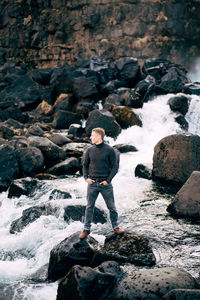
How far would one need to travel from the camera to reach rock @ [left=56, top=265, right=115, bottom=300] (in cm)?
479

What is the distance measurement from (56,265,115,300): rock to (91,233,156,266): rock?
2.42ft

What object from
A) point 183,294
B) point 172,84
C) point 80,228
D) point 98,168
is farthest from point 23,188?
point 172,84

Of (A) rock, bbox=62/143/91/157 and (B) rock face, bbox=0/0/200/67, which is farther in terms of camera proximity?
(B) rock face, bbox=0/0/200/67

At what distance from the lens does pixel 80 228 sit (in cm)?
767

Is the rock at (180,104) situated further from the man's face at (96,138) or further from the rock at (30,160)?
the man's face at (96,138)

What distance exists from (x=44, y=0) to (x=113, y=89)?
27.6 m

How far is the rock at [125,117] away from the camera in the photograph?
19.3 meters

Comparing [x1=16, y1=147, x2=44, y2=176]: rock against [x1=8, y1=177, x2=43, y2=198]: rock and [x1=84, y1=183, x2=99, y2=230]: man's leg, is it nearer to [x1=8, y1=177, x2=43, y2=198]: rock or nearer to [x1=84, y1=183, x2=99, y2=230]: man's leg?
[x1=8, y1=177, x2=43, y2=198]: rock

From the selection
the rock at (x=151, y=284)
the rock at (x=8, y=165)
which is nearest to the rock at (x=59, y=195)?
the rock at (x=8, y=165)

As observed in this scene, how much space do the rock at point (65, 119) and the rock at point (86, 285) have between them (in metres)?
16.7

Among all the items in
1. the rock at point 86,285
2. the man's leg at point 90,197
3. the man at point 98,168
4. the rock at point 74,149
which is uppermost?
the man at point 98,168

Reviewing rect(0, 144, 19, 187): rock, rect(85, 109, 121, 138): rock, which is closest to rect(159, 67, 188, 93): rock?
rect(85, 109, 121, 138): rock

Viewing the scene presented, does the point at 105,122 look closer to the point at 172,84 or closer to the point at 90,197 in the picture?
the point at 172,84

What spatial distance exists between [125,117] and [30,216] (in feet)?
39.3
